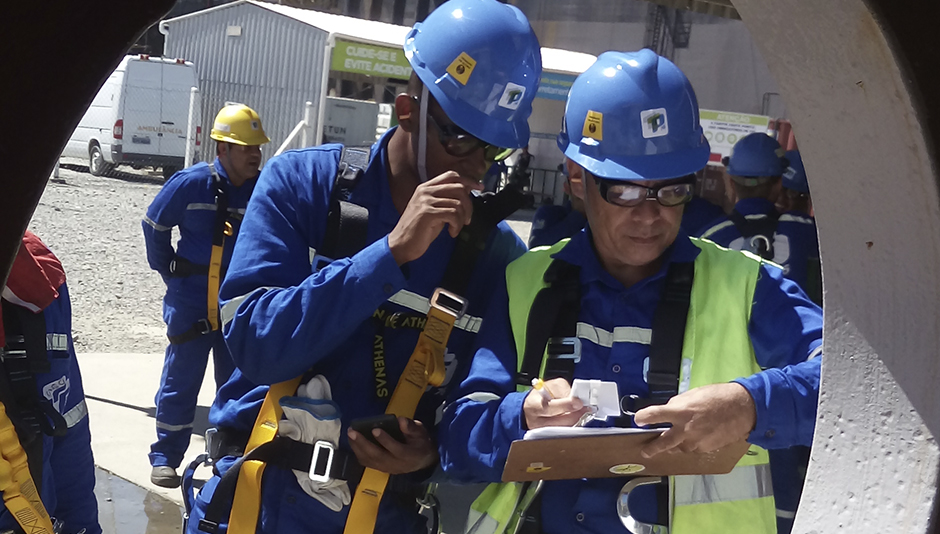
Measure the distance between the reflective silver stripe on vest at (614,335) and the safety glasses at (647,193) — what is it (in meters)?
0.29

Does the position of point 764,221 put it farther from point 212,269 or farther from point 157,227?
point 157,227

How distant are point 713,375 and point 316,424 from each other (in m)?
0.88

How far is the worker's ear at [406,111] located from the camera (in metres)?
2.37

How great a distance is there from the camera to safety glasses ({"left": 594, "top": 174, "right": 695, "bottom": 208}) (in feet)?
7.11

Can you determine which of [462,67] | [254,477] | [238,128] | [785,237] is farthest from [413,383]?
[238,128]

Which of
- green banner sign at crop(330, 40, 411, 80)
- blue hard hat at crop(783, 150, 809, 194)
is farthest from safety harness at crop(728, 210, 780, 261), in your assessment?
green banner sign at crop(330, 40, 411, 80)

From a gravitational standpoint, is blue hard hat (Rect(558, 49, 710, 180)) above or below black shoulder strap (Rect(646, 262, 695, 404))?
above

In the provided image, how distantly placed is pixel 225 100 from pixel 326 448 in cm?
2047

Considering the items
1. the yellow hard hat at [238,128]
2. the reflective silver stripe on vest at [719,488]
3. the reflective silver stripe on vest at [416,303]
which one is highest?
the reflective silver stripe on vest at [416,303]

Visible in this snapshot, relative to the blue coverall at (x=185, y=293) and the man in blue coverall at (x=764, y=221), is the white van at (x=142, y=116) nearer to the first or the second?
the blue coverall at (x=185, y=293)

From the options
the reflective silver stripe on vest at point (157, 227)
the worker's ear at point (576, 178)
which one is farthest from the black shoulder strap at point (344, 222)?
the reflective silver stripe on vest at point (157, 227)

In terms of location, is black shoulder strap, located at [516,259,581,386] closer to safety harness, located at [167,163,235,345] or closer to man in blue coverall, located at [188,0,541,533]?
man in blue coverall, located at [188,0,541,533]

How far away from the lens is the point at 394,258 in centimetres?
207

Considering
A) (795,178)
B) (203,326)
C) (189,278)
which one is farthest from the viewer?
(189,278)
